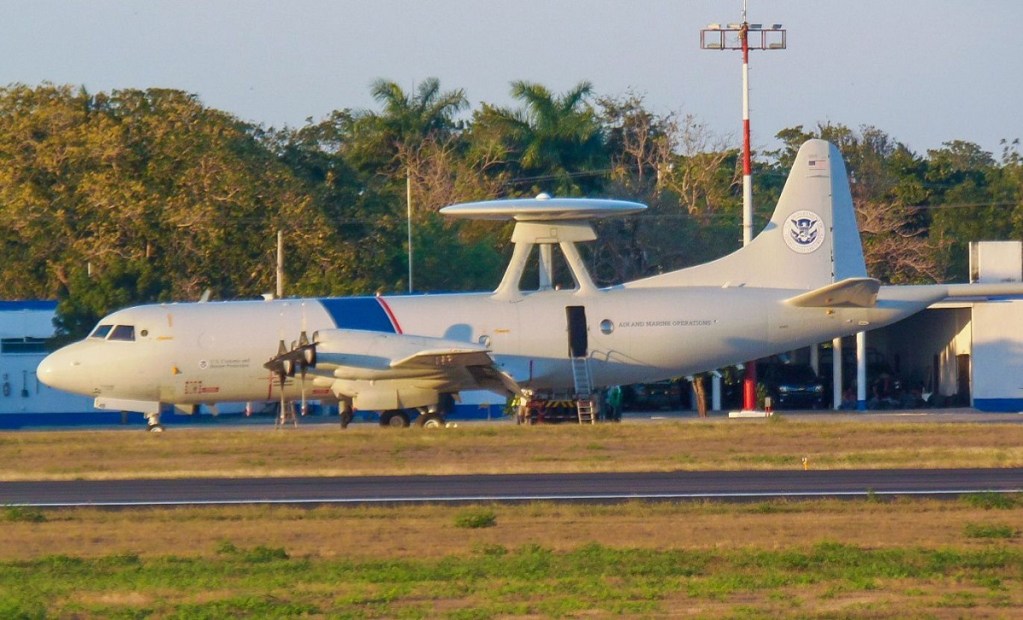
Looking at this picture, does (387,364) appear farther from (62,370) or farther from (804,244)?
(804,244)

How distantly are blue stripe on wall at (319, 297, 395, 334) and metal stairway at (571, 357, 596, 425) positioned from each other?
4.08 m

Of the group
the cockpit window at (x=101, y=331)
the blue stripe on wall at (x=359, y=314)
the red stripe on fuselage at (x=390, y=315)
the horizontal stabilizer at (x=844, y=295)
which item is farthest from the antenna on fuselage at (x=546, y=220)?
the cockpit window at (x=101, y=331)

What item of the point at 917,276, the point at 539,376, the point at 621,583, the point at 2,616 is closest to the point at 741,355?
the point at 539,376

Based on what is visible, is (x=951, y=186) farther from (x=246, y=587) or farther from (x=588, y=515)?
(x=246, y=587)

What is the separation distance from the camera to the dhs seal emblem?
1244 inches

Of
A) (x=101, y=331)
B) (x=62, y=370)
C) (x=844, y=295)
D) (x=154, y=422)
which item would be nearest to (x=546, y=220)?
(x=844, y=295)

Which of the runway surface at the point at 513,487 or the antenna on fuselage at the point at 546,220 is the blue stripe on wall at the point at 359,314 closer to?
the antenna on fuselage at the point at 546,220

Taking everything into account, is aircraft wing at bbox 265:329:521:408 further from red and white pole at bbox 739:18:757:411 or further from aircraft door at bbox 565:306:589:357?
red and white pole at bbox 739:18:757:411

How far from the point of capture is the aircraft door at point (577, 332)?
29.9 meters

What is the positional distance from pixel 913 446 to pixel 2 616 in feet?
58.3

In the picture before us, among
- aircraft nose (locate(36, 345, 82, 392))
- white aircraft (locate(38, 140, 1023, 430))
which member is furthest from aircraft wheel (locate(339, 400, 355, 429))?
aircraft nose (locate(36, 345, 82, 392))

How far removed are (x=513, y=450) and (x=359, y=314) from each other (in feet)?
23.1

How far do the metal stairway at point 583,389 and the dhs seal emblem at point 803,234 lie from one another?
18.5 feet

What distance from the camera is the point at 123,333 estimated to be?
99.1 ft
